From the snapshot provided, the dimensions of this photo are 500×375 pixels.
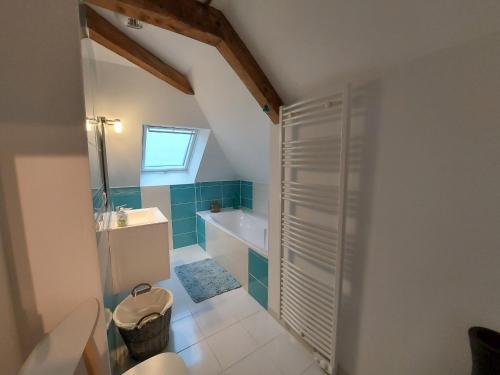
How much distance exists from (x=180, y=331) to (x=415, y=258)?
1865 millimetres

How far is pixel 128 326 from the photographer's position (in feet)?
4.82

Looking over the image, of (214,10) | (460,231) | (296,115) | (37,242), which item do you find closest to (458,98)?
(460,231)

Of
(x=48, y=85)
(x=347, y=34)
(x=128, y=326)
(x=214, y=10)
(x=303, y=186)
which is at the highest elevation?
(x=214, y=10)

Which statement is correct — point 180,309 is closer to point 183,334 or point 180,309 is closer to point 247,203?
point 183,334

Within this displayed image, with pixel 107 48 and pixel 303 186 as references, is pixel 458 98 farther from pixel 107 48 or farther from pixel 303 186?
pixel 107 48

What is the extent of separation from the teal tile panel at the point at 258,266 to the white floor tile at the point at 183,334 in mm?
702

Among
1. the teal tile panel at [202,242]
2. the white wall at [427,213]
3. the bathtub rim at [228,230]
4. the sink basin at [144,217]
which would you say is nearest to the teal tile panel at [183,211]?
the bathtub rim at [228,230]

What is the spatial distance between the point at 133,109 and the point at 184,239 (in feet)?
6.86

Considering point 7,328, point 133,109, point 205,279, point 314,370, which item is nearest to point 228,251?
point 205,279

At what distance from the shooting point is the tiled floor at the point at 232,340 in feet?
5.05

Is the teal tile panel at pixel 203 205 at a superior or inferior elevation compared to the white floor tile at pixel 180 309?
superior

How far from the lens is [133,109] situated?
2.41m

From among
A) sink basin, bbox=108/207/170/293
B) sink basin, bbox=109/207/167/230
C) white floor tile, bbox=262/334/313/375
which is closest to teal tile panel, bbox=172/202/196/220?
sink basin, bbox=109/207/167/230

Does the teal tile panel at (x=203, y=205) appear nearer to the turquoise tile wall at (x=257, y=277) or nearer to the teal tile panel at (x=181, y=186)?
the teal tile panel at (x=181, y=186)
